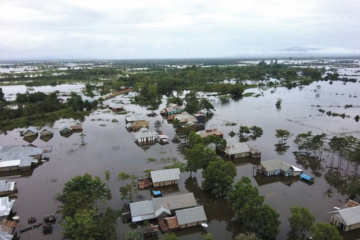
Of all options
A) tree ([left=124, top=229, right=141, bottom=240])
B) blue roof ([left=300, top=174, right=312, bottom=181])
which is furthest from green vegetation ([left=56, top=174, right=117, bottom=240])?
blue roof ([left=300, top=174, right=312, bottom=181])

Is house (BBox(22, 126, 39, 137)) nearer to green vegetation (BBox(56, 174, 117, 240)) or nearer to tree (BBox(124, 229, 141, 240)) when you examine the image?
green vegetation (BBox(56, 174, 117, 240))

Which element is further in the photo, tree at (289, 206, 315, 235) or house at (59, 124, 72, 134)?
house at (59, 124, 72, 134)

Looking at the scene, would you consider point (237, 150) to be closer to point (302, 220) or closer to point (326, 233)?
point (302, 220)

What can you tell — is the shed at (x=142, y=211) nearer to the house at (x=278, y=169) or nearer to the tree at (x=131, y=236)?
the tree at (x=131, y=236)

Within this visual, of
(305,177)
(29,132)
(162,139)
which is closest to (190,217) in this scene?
(305,177)

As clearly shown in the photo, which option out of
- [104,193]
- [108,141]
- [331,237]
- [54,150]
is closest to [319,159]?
[331,237]

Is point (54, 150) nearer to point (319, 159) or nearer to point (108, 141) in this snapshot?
point (108, 141)
